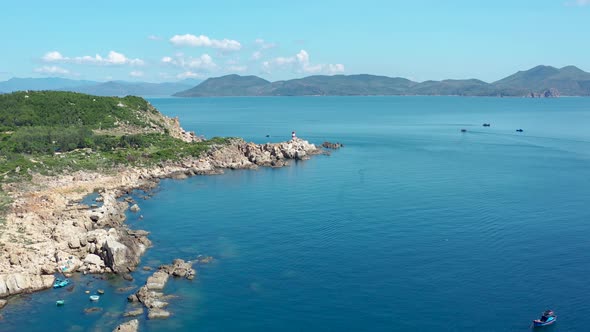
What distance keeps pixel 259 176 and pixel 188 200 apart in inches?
845

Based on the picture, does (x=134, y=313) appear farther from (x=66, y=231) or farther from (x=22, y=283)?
(x=66, y=231)

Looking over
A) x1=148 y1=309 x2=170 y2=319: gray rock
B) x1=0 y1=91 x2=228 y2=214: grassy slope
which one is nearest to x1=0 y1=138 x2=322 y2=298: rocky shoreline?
x1=0 y1=91 x2=228 y2=214: grassy slope

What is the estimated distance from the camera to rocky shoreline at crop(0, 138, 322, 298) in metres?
47.7

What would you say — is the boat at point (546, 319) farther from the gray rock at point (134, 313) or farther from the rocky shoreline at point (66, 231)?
the rocky shoreline at point (66, 231)

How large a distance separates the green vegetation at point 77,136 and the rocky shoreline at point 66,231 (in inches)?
139

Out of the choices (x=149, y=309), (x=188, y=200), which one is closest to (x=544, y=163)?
(x=188, y=200)

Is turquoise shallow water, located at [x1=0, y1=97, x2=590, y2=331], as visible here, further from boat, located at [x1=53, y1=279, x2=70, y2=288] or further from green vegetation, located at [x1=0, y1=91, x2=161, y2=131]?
green vegetation, located at [x1=0, y1=91, x2=161, y2=131]

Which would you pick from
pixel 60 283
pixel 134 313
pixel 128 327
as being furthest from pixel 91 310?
pixel 60 283

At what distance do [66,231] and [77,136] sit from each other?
5246 cm

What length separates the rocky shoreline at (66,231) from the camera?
157ft

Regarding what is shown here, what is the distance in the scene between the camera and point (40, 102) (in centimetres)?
12381

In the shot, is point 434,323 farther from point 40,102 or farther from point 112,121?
point 40,102

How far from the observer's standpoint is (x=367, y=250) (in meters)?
53.3

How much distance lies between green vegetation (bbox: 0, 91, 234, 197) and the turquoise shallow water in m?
13.8
